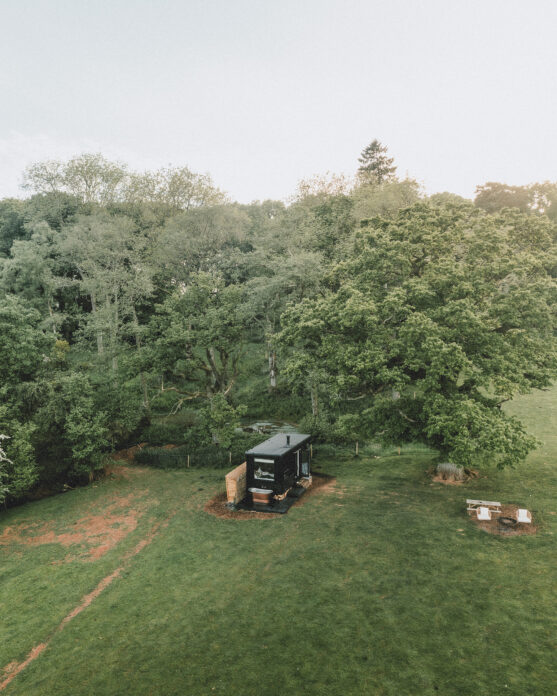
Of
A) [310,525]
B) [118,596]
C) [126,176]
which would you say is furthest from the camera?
[126,176]

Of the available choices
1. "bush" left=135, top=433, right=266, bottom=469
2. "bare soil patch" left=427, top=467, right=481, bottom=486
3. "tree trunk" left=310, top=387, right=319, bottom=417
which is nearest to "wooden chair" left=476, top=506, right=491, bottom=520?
"bare soil patch" left=427, top=467, right=481, bottom=486

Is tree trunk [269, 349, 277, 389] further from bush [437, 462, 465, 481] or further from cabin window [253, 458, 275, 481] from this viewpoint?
bush [437, 462, 465, 481]

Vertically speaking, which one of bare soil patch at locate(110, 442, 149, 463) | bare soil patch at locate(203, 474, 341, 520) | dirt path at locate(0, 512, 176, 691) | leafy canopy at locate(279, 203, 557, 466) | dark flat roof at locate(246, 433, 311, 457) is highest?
leafy canopy at locate(279, 203, 557, 466)

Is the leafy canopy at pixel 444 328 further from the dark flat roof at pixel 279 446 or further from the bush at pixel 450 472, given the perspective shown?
the dark flat roof at pixel 279 446

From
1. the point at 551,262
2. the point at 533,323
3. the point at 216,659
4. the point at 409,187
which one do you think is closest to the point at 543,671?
the point at 216,659

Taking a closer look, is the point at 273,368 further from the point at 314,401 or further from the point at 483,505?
the point at 483,505

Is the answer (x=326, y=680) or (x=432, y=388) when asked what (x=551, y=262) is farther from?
(x=326, y=680)

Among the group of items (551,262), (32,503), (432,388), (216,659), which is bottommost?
(32,503)
